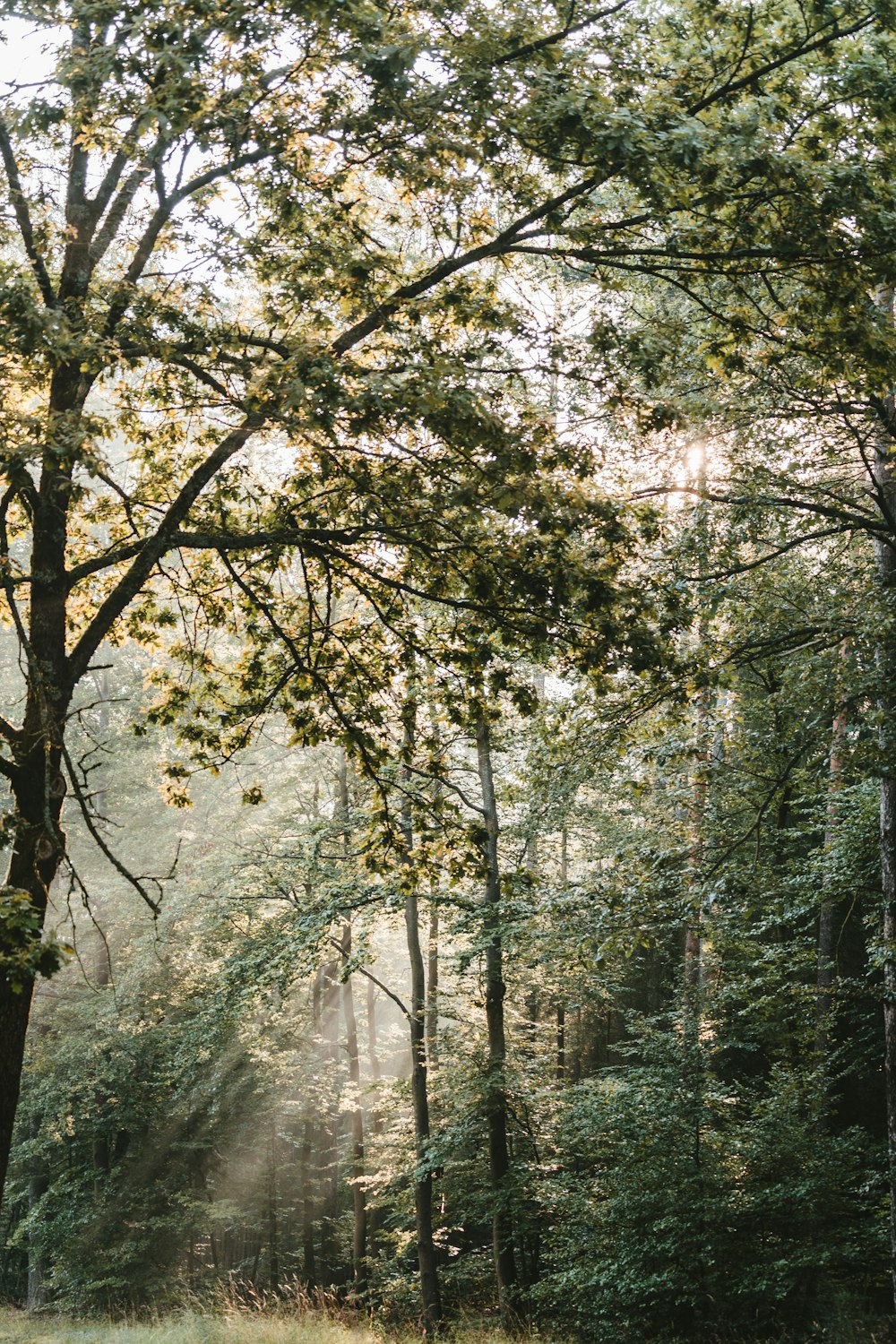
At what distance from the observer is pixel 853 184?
16.2 feet

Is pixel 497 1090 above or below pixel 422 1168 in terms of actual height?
above

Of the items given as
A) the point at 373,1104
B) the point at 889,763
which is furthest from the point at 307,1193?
the point at 889,763

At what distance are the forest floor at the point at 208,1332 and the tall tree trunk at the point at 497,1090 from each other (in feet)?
6.36

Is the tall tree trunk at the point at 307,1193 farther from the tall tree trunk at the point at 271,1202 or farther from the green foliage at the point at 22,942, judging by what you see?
the green foliage at the point at 22,942

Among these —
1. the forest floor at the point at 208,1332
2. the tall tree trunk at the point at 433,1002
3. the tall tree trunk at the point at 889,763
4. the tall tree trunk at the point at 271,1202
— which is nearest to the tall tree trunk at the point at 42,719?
the tall tree trunk at the point at 889,763

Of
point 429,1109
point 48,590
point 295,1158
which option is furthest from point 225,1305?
point 48,590

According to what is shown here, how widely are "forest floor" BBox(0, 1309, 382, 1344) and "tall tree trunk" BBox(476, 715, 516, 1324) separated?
194 centimetres

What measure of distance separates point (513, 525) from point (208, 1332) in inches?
425

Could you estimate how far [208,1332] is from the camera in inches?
460

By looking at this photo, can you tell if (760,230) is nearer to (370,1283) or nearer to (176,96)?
(176,96)

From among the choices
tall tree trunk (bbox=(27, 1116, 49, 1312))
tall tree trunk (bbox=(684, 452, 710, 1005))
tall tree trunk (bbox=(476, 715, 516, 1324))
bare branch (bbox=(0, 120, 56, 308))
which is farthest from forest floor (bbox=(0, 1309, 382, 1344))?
bare branch (bbox=(0, 120, 56, 308))

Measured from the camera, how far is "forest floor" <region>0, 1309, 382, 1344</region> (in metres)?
11.1

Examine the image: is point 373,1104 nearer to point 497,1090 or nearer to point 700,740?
point 497,1090

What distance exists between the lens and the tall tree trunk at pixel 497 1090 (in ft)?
41.7
